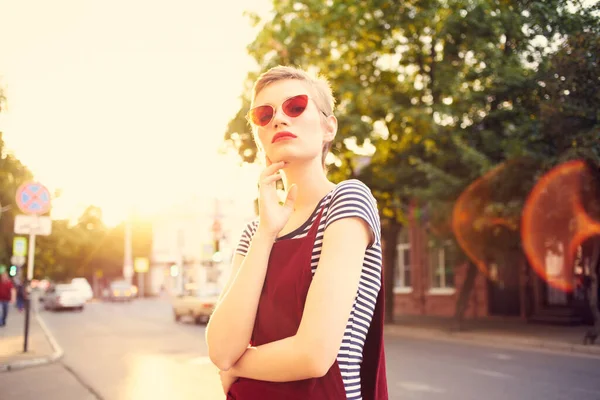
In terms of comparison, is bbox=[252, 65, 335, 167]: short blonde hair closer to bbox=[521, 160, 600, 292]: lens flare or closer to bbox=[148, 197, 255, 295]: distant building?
bbox=[521, 160, 600, 292]: lens flare

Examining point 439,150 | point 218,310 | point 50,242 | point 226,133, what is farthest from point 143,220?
point 218,310

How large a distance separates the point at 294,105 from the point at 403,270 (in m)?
29.7

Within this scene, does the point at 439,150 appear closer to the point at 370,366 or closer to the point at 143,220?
the point at 370,366

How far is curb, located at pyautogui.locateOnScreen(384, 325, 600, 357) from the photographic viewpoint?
13883 millimetres

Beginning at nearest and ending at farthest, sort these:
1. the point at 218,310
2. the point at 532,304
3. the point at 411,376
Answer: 1. the point at 218,310
2. the point at 411,376
3. the point at 532,304

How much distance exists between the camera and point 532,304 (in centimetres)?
2298

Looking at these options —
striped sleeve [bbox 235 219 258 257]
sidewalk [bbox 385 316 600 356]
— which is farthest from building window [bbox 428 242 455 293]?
striped sleeve [bbox 235 219 258 257]

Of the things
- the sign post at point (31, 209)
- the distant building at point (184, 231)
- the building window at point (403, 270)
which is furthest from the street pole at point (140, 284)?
the sign post at point (31, 209)

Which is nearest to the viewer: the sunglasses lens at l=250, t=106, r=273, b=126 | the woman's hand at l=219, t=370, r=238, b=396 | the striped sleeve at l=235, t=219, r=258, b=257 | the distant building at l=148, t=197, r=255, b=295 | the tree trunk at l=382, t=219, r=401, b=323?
the woman's hand at l=219, t=370, r=238, b=396

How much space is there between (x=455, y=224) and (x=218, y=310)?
52.2 ft

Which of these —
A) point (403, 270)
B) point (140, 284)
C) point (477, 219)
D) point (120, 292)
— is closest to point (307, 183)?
point (477, 219)

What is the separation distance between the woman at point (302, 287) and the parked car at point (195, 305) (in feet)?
70.4

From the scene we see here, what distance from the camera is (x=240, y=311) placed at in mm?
1557

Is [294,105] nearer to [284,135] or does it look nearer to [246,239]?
[284,135]
